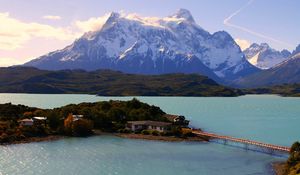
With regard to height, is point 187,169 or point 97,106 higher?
point 97,106

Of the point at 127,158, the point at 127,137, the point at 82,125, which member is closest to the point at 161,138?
the point at 127,137

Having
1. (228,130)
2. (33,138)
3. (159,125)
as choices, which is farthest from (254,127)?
(33,138)

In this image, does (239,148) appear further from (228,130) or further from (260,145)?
(228,130)

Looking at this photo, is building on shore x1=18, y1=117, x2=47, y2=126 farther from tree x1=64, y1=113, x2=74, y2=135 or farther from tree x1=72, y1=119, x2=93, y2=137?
tree x1=72, y1=119, x2=93, y2=137

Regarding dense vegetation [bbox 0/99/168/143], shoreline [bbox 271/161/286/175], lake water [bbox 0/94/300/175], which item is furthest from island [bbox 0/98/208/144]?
shoreline [bbox 271/161/286/175]

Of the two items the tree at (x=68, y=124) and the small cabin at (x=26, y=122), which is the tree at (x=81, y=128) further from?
the small cabin at (x=26, y=122)

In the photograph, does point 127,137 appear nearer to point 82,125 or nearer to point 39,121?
point 82,125
